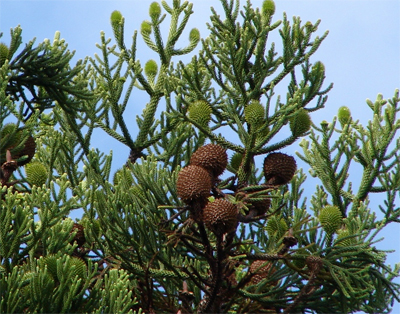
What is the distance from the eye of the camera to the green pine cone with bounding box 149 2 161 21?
916cm

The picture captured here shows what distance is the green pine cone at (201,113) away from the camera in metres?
5.84

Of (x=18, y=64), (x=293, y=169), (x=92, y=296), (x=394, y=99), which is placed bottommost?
(x=92, y=296)

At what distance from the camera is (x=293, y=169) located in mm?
5578

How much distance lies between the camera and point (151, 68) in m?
8.96

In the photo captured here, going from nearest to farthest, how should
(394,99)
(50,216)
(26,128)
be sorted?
(50,216) → (26,128) → (394,99)

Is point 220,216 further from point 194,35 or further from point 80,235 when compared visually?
point 194,35

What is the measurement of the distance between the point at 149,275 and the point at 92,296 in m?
0.70

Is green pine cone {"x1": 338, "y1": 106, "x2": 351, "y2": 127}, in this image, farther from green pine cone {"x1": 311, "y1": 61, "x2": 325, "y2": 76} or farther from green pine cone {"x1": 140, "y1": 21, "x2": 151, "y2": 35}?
green pine cone {"x1": 140, "y1": 21, "x2": 151, "y2": 35}

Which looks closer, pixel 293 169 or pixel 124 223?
pixel 293 169

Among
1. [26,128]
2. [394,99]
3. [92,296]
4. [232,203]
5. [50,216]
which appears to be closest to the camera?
[232,203]

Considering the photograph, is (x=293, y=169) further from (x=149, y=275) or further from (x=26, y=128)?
(x=26, y=128)

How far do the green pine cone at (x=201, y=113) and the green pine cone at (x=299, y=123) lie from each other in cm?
78

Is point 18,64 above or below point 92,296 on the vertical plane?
above

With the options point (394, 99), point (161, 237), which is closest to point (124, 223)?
point (161, 237)
